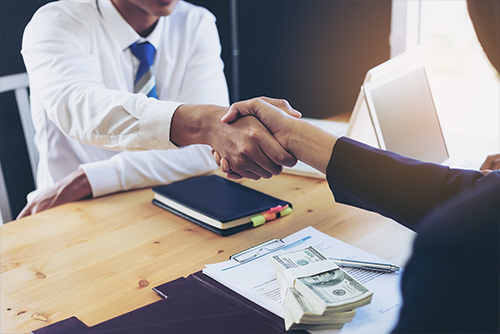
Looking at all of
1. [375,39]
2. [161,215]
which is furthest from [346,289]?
[375,39]

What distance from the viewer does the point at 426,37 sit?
1.89 meters

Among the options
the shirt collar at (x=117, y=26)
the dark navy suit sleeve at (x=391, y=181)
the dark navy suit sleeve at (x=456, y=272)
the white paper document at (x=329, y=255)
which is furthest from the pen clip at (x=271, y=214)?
the shirt collar at (x=117, y=26)

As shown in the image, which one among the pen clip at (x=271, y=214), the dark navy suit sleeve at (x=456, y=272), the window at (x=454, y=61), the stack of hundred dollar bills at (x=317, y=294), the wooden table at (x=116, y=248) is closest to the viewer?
the dark navy suit sleeve at (x=456, y=272)

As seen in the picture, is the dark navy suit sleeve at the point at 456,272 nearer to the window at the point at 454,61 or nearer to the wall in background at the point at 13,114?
the window at the point at 454,61

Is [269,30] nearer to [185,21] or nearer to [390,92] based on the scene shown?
[185,21]

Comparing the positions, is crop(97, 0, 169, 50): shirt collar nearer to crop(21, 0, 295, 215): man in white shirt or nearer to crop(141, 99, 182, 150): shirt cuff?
crop(21, 0, 295, 215): man in white shirt

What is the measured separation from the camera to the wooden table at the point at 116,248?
2.71ft

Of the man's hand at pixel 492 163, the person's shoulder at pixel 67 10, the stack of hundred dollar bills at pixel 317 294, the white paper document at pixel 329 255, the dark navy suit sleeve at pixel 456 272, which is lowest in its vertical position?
the white paper document at pixel 329 255

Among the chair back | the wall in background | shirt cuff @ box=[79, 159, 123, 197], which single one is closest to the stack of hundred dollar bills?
shirt cuff @ box=[79, 159, 123, 197]

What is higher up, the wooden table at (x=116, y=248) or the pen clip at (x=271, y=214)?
the pen clip at (x=271, y=214)

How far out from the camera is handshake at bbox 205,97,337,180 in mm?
1061

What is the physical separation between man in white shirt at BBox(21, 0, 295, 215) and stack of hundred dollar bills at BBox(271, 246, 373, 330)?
0.39m

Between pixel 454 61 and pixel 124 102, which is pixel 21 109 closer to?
pixel 124 102

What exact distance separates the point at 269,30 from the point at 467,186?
164 centimetres
